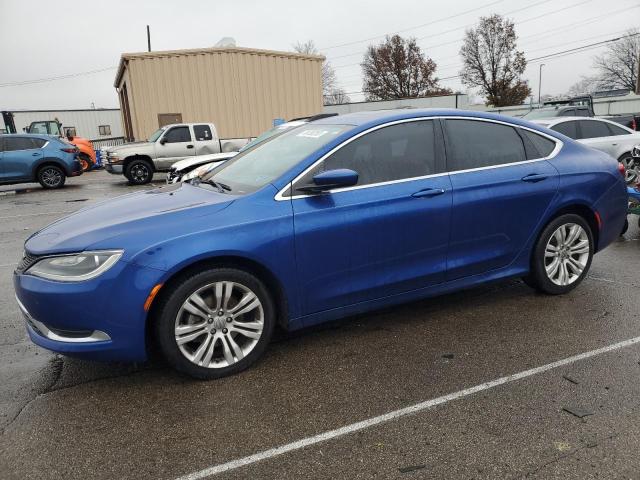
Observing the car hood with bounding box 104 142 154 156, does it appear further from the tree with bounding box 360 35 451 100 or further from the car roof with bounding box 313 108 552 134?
the tree with bounding box 360 35 451 100

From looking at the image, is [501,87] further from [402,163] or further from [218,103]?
[402,163]

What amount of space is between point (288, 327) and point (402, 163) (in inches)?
57.6

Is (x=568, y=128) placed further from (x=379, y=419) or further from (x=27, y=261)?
(x=27, y=261)

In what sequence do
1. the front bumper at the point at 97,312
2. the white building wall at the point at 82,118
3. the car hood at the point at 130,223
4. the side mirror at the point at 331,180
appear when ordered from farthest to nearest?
the white building wall at the point at 82,118 < the side mirror at the point at 331,180 < the car hood at the point at 130,223 < the front bumper at the point at 97,312

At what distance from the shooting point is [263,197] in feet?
11.2

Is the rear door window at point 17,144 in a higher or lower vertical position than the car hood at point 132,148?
higher

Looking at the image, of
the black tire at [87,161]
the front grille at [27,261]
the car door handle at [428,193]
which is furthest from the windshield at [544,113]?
the black tire at [87,161]

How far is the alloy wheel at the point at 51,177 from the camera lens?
15.8m

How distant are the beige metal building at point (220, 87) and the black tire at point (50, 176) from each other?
4.93m

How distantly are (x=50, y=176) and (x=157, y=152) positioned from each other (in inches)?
129

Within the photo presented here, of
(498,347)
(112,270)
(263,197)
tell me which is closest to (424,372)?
(498,347)

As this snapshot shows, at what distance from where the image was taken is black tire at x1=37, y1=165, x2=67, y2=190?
15.7 meters

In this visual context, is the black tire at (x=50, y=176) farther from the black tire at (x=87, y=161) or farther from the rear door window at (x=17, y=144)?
the black tire at (x=87, y=161)

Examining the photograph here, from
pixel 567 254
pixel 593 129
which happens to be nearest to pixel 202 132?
pixel 593 129
